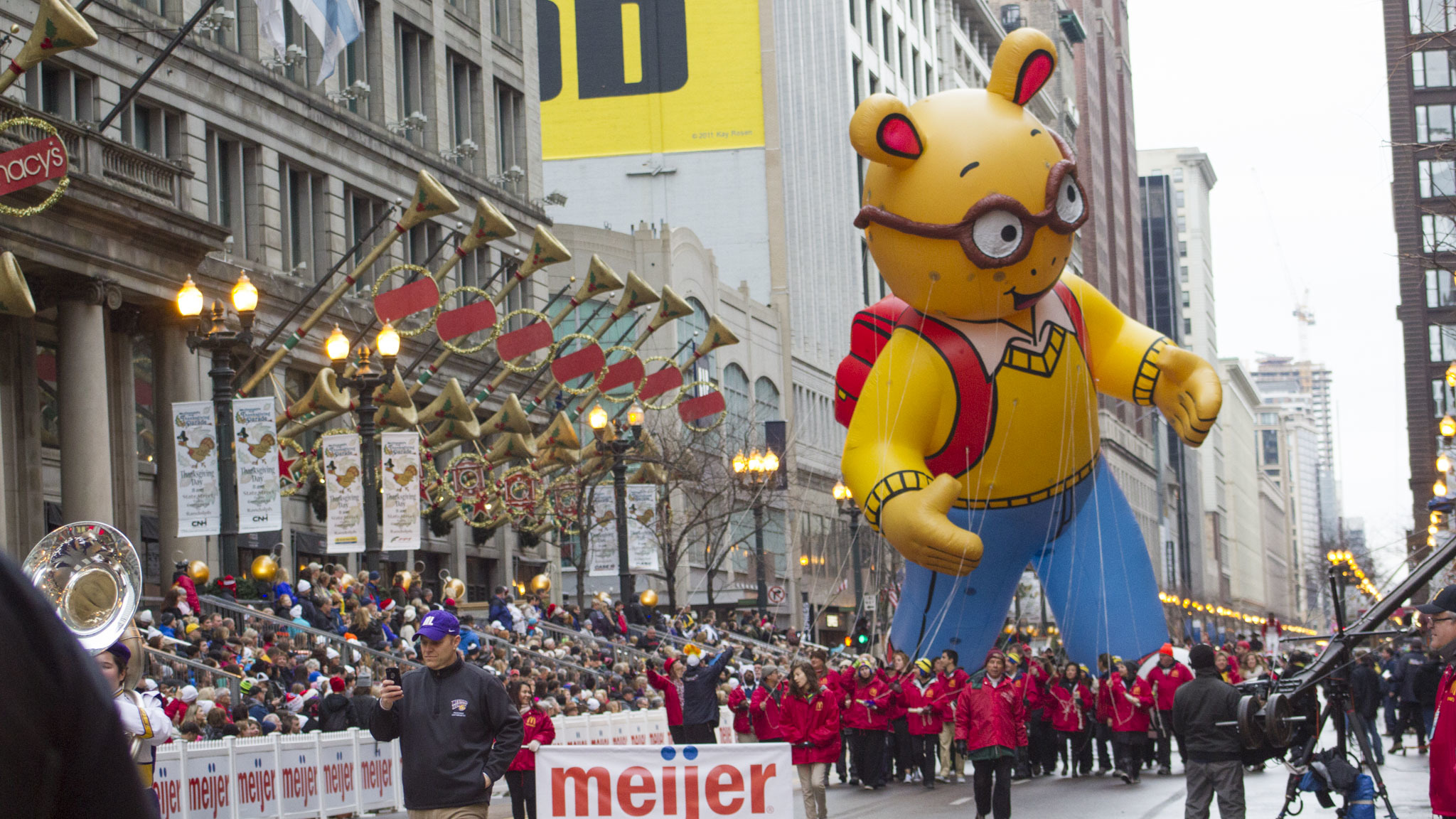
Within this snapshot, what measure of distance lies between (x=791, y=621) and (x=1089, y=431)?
151 feet

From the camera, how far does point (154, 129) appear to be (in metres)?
29.9

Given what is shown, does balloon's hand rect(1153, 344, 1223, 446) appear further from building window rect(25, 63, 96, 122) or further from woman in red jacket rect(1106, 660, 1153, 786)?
building window rect(25, 63, 96, 122)

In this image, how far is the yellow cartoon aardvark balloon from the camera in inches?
581

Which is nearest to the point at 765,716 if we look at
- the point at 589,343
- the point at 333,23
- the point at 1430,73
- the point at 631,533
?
the point at 333,23

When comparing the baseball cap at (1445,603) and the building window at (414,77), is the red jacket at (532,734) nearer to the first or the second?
the baseball cap at (1445,603)

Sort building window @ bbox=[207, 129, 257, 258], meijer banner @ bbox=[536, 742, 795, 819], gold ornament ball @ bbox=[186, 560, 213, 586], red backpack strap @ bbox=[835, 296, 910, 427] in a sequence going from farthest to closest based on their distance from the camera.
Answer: building window @ bbox=[207, 129, 257, 258]
gold ornament ball @ bbox=[186, 560, 213, 586]
red backpack strap @ bbox=[835, 296, 910, 427]
meijer banner @ bbox=[536, 742, 795, 819]

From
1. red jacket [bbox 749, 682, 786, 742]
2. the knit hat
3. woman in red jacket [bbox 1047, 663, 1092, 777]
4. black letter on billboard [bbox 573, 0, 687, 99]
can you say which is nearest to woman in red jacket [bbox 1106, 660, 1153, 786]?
woman in red jacket [bbox 1047, 663, 1092, 777]

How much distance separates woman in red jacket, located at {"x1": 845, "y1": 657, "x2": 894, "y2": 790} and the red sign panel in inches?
393

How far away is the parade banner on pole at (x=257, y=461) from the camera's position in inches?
882

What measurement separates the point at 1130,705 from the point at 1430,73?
6548 centimetres

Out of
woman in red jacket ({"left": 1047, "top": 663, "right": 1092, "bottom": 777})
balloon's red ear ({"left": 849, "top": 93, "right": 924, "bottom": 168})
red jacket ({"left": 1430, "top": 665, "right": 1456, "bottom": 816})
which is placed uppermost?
balloon's red ear ({"left": 849, "top": 93, "right": 924, "bottom": 168})

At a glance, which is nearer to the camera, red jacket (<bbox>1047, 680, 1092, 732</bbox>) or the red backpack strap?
the red backpack strap

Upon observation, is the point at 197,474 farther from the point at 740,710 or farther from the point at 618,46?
the point at 618,46

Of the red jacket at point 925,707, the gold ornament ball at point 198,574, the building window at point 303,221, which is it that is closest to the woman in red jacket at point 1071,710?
the red jacket at point 925,707
